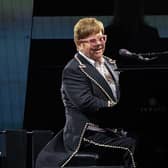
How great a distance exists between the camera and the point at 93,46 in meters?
2.65

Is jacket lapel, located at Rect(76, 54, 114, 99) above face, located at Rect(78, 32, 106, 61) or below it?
below

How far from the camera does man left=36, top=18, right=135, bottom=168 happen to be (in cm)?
256

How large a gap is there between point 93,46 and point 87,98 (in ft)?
0.97

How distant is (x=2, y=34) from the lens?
341cm

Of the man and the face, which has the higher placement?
the face

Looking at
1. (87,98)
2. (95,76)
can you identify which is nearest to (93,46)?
(95,76)

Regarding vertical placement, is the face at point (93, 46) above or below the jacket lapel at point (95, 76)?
above

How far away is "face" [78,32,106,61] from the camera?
264cm

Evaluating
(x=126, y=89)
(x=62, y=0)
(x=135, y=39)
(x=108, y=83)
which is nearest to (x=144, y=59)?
(x=108, y=83)

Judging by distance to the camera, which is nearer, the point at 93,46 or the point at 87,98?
the point at 87,98

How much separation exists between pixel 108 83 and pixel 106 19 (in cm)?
88

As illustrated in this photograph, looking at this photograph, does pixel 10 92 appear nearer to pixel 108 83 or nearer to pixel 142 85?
pixel 108 83

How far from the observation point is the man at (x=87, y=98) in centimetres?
256

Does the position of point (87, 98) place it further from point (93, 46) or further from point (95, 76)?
point (93, 46)
